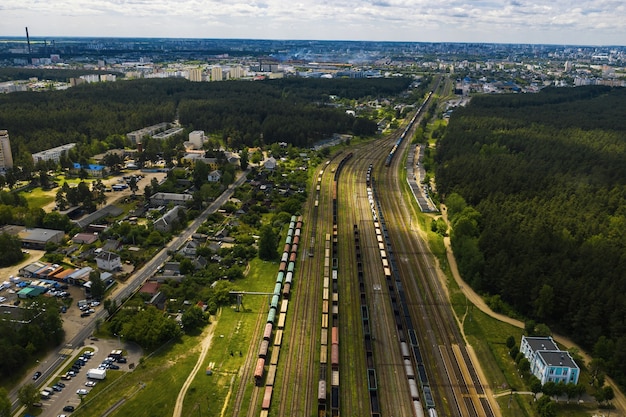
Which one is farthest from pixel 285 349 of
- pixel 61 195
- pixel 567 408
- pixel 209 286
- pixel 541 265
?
pixel 61 195

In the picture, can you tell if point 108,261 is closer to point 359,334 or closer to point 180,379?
point 180,379

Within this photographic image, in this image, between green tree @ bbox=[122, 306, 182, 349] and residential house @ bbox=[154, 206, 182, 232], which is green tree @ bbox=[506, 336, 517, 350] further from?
residential house @ bbox=[154, 206, 182, 232]

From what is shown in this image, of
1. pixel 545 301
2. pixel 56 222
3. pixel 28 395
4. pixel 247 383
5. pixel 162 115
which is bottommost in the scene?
pixel 247 383

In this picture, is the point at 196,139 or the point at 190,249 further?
the point at 196,139

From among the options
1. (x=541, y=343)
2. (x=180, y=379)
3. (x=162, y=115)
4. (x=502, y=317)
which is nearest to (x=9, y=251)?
(x=180, y=379)

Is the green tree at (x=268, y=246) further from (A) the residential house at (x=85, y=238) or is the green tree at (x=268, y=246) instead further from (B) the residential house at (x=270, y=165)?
(B) the residential house at (x=270, y=165)

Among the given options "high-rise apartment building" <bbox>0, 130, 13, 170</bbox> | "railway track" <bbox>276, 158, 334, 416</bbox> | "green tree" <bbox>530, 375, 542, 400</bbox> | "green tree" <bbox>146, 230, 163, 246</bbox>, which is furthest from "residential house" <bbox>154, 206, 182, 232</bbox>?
"green tree" <bbox>530, 375, 542, 400</bbox>

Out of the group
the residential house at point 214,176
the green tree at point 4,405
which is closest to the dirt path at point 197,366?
the green tree at point 4,405
